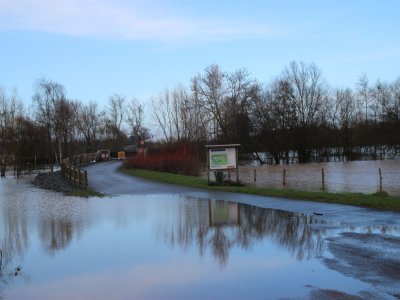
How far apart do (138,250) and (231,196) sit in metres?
11.2

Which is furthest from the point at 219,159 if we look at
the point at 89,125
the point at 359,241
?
the point at 89,125

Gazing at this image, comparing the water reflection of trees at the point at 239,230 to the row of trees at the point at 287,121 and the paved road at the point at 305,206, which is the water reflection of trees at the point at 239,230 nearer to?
the paved road at the point at 305,206

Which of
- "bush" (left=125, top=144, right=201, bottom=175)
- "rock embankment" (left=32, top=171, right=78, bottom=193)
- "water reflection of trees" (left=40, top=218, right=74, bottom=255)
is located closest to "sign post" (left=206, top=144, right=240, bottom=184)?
"rock embankment" (left=32, top=171, right=78, bottom=193)

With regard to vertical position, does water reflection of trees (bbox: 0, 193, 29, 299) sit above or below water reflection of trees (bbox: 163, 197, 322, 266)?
above

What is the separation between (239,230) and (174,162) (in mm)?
29168

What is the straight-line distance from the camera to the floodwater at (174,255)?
23.7 ft

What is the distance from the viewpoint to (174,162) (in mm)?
41250

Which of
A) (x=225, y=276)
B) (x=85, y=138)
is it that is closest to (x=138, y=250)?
(x=225, y=276)

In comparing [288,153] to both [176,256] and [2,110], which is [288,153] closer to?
[2,110]

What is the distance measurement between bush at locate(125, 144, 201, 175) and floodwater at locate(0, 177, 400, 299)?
76.8 feet

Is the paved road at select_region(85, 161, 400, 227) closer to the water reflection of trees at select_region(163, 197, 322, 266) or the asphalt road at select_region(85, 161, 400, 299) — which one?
the asphalt road at select_region(85, 161, 400, 299)

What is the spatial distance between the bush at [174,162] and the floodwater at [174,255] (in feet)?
76.8

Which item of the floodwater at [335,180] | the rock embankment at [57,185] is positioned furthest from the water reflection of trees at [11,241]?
the floodwater at [335,180]

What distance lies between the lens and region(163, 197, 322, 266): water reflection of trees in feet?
33.3
